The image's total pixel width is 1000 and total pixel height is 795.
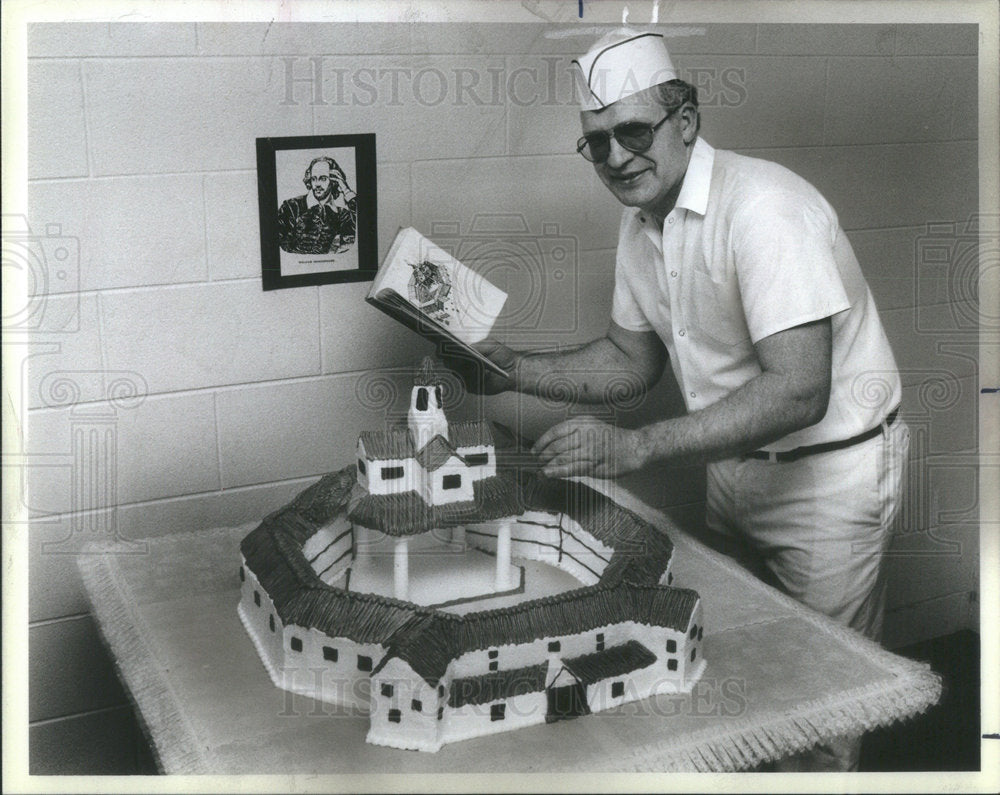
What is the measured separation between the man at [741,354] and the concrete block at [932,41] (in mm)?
732

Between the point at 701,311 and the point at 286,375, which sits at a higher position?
the point at 701,311

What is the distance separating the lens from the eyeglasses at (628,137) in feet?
5.46

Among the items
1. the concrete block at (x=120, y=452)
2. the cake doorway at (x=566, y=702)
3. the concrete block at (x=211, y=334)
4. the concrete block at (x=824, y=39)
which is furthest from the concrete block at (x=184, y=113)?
the cake doorway at (x=566, y=702)

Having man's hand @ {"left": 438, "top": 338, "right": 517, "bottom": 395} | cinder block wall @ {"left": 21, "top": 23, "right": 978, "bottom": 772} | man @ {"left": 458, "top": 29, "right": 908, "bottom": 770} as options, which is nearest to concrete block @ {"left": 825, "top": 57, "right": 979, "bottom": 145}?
cinder block wall @ {"left": 21, "top": 23, "right": 978, "bottom": 772}

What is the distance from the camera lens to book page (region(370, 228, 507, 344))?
163 centimetres

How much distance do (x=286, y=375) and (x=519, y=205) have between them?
0.55 metres

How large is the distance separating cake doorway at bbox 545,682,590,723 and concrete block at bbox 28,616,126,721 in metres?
1.03

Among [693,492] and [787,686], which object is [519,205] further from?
[787,686]

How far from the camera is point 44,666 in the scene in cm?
202

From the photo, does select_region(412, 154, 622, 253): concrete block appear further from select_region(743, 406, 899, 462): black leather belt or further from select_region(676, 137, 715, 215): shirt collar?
select_region(743, 406, 899, 462): black leather belt

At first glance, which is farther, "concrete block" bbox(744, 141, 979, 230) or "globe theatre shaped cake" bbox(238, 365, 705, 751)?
"concrete block" bbox(744, 141, 979, 230)

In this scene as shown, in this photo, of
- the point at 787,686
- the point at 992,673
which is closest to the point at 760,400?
the point at 787,686

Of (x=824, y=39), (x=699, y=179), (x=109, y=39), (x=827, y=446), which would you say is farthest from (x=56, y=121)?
(x=824, y=39)

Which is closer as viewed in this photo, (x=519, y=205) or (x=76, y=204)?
(x=76, y=204)
